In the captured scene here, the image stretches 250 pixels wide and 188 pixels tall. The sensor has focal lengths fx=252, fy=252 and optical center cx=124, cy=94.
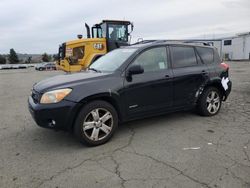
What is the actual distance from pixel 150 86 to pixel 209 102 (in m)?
1.82

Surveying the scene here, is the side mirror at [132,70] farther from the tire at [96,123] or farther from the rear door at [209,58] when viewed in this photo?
the rear door at [209,58]

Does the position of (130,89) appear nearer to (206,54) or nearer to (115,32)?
(206,54)

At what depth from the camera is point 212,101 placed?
598cm

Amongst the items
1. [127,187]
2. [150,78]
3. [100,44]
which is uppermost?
[100,44]

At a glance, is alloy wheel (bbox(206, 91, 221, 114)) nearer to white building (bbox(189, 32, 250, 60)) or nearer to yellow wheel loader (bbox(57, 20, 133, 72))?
yellow wheel loader (bbox(57, 20, 133, 72))

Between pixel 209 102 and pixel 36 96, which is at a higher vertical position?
pixel 36 96

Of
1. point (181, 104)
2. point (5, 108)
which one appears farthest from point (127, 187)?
point (5, 108)

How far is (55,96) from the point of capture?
13.6 ft

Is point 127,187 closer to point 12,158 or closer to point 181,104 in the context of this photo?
point 12,158

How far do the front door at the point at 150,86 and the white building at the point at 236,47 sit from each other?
48393 millimetres

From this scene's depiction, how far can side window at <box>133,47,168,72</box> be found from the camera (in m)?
5.00

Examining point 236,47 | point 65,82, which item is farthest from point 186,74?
point 236,47

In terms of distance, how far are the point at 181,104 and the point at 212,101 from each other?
100 centimetres

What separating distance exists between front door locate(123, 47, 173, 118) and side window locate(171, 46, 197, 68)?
238 mm
